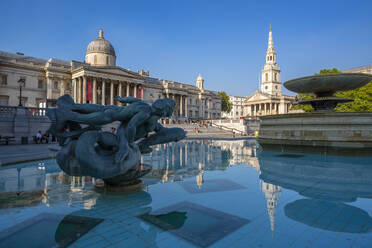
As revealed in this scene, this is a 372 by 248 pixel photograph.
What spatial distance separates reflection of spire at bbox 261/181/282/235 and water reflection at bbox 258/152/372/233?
0.21 m

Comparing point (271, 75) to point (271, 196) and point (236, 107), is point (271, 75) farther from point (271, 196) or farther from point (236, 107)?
point (271, 196)

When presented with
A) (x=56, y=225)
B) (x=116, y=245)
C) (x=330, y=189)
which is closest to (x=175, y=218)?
(x=116, y=245)

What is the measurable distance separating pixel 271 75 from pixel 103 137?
92.9 m

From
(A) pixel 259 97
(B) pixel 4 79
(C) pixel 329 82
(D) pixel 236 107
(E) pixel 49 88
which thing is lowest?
(C) pixel 329 82

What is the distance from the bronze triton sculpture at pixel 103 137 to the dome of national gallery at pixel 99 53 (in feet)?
152

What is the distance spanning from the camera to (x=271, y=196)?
4406mm

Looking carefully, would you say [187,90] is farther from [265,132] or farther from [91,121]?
[91,121]

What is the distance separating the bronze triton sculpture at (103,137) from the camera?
420 cm

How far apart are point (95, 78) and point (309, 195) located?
43284 millimetres

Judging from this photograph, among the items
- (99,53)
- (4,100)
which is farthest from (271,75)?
(4,100)

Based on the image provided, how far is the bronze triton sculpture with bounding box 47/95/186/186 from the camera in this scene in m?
4.20

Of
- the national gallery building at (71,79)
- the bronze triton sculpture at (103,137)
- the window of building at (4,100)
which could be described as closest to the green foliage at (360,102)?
the bronze triton sculpture at (103,137)

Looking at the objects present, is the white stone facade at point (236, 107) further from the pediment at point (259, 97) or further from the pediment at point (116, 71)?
Answer: the pediment at point (116, 71)

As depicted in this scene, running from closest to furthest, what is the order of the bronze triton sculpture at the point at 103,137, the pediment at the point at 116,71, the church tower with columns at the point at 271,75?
the bronze triton sculpture at the point at 103,137 → the pediment at the point at 116,71 → the church tower with columns at the point at 271,75
